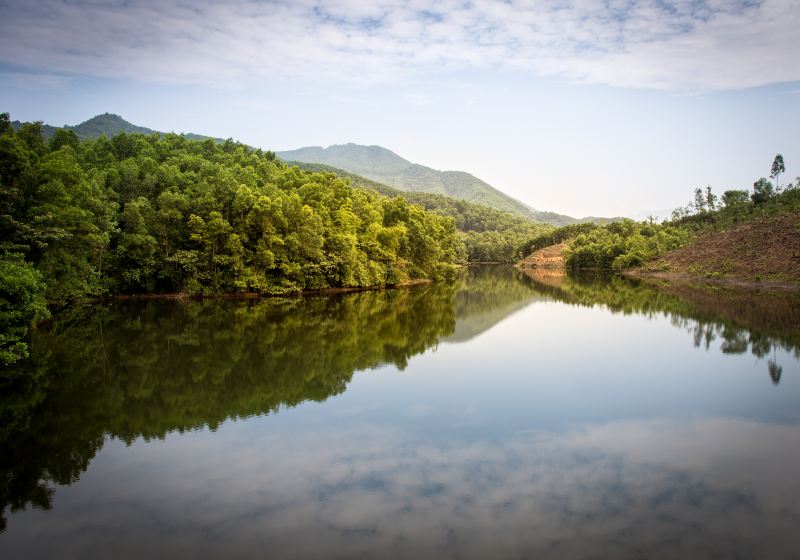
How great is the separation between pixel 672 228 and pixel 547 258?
36067mm

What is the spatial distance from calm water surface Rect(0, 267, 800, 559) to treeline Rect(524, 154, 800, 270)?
237 feet

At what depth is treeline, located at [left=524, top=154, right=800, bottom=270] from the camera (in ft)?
291

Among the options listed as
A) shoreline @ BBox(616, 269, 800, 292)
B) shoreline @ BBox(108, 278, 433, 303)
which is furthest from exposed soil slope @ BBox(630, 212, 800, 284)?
shoreline @ BBox(108, 278, 433, 303)

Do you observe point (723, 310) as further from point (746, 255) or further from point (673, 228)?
point (673, 228)

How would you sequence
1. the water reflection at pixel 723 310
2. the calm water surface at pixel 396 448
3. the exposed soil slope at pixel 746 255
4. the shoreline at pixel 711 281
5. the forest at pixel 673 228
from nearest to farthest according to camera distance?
the calm water surface at pixel 396 448 < the water reflection at pixel 723 310 < the shoreline at pixel 711 281 < the exposed soil slope at pixel 746 255 < the forest at pixel 673 228

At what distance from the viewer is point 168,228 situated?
4850 cm

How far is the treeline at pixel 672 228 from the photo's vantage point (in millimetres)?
88812

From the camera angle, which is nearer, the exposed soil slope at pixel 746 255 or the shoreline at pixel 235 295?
the shoreline at pixel 235 295

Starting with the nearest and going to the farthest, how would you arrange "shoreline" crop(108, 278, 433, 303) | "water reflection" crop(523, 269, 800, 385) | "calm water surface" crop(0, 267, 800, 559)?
"calm water surface" crop(0, 267, 800, 559), "water reflection" crop(523, 269, 800, 385), "shoreline" crop(108, 278, 433, 303)

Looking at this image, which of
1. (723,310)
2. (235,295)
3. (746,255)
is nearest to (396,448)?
(723,310)

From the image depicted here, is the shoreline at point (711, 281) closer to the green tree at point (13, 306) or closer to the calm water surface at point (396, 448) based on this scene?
the calm water surface at point (396, 448)

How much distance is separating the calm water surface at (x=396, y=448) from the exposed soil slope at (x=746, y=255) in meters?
41.7

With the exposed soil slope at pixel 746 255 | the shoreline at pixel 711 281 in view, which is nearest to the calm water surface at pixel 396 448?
the shoreline at pixel 711 281

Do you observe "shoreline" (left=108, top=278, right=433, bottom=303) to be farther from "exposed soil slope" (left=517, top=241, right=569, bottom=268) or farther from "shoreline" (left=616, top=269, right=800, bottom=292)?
"exposed soil slope" (left=517, top=241, right=569, bottom=268)
